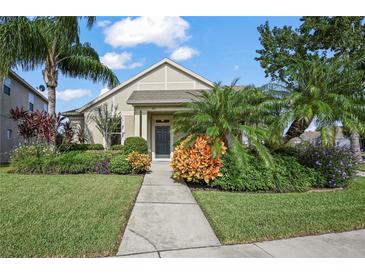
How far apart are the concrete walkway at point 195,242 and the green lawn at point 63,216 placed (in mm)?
331

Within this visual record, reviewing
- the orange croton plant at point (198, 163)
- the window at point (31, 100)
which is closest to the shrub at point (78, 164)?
the orange croton plant at point (198, 163)

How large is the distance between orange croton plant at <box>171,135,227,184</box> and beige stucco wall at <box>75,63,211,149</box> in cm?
761

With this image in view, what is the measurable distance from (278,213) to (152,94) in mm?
11918

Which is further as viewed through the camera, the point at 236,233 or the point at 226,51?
the point at 226,51

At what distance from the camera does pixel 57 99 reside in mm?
16281

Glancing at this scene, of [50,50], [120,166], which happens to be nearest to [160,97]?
[120,166]

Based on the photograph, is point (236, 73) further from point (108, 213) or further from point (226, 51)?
point (108, 213)

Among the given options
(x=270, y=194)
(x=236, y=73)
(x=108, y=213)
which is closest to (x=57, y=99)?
(x=236, y=73)

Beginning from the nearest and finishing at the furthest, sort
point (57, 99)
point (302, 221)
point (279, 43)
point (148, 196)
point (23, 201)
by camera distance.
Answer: point (302, 221), point (23, 201), point (148, 196), point (57, 99), point (279, 43)

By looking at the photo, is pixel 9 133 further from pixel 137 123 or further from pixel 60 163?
pixel 60 163

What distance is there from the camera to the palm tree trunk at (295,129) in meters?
9.40

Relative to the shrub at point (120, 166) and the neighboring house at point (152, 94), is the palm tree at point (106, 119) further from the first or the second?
the shrub at point (120, 166)

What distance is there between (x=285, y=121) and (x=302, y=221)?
3.99 meters

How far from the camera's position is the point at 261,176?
8.55 m
